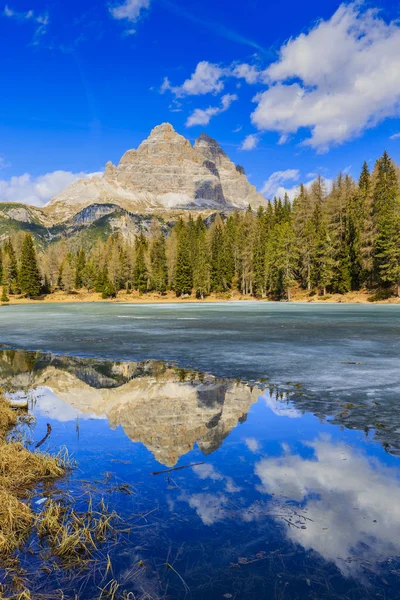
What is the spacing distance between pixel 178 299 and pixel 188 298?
8.53 feet

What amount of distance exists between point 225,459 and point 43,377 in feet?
25.6

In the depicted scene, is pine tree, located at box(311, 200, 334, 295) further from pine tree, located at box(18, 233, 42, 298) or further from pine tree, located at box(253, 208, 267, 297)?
pine tree, located at box(18, 233, 42, 298)

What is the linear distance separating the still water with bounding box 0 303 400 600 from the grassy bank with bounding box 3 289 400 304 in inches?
2282

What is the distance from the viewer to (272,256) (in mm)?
83562

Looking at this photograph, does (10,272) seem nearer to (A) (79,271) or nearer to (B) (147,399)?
(A) (79,271)

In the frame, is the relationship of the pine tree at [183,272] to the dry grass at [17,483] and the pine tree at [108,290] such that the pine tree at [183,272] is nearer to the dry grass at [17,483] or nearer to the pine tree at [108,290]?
the pine tree at [108,290]

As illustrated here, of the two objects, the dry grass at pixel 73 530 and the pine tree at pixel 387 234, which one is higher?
the pine tree at pixel 387 234

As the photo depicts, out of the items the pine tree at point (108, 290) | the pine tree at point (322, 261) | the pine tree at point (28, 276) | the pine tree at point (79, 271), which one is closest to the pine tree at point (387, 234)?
the pine tree at point (322, 261)

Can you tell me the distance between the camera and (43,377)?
39.4 feet

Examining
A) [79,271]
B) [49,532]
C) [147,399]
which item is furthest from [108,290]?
[49,532]

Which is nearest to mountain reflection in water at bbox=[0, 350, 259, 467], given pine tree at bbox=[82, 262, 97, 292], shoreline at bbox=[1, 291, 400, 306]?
shoreline at bbox=[1, 291, 400, 306]

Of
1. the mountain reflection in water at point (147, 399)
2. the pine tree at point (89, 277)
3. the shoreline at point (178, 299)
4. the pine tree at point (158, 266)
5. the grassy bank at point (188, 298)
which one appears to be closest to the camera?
the mountain reflection in water at point (147, 399)

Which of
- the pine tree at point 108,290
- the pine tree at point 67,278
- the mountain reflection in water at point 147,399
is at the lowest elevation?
the mountain reflection in water at point 147,399

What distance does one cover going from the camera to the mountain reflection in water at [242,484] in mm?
3484
